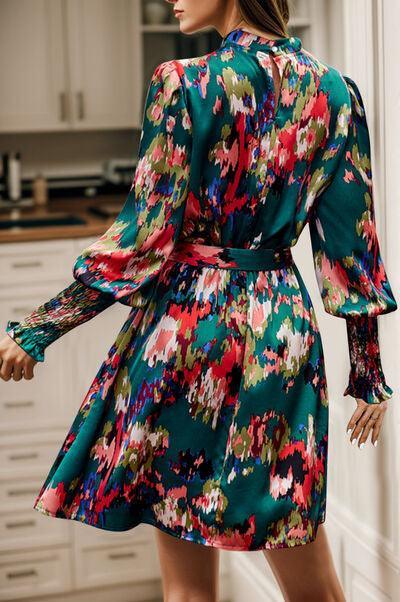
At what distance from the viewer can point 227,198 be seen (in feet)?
4.54

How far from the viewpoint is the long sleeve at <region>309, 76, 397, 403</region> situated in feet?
4.82

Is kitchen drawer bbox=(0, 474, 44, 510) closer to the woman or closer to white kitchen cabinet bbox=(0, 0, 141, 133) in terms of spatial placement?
white kitchen cabinet bbox=(0, 0, 141, 133)

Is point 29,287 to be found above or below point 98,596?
above

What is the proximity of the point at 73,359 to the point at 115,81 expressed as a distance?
1.25 meters

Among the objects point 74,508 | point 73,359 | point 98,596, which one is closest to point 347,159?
point 74,508

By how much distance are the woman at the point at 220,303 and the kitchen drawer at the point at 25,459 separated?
5.72 ft

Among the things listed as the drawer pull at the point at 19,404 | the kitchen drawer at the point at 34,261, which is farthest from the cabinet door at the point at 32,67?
the drawer pull at the point at 19,404

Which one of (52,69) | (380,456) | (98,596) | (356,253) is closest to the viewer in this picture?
(356,253)

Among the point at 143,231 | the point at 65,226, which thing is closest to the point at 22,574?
the point at 65,226

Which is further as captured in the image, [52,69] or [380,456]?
[52,69]

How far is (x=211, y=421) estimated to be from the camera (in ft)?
4.68

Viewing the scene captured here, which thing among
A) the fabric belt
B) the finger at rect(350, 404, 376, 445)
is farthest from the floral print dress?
the finger at rect(350, 404, 376, 445)

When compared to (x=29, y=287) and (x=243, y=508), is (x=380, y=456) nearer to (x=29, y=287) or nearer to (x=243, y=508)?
(x=243, y=508)

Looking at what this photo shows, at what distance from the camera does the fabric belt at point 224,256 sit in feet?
4.67
